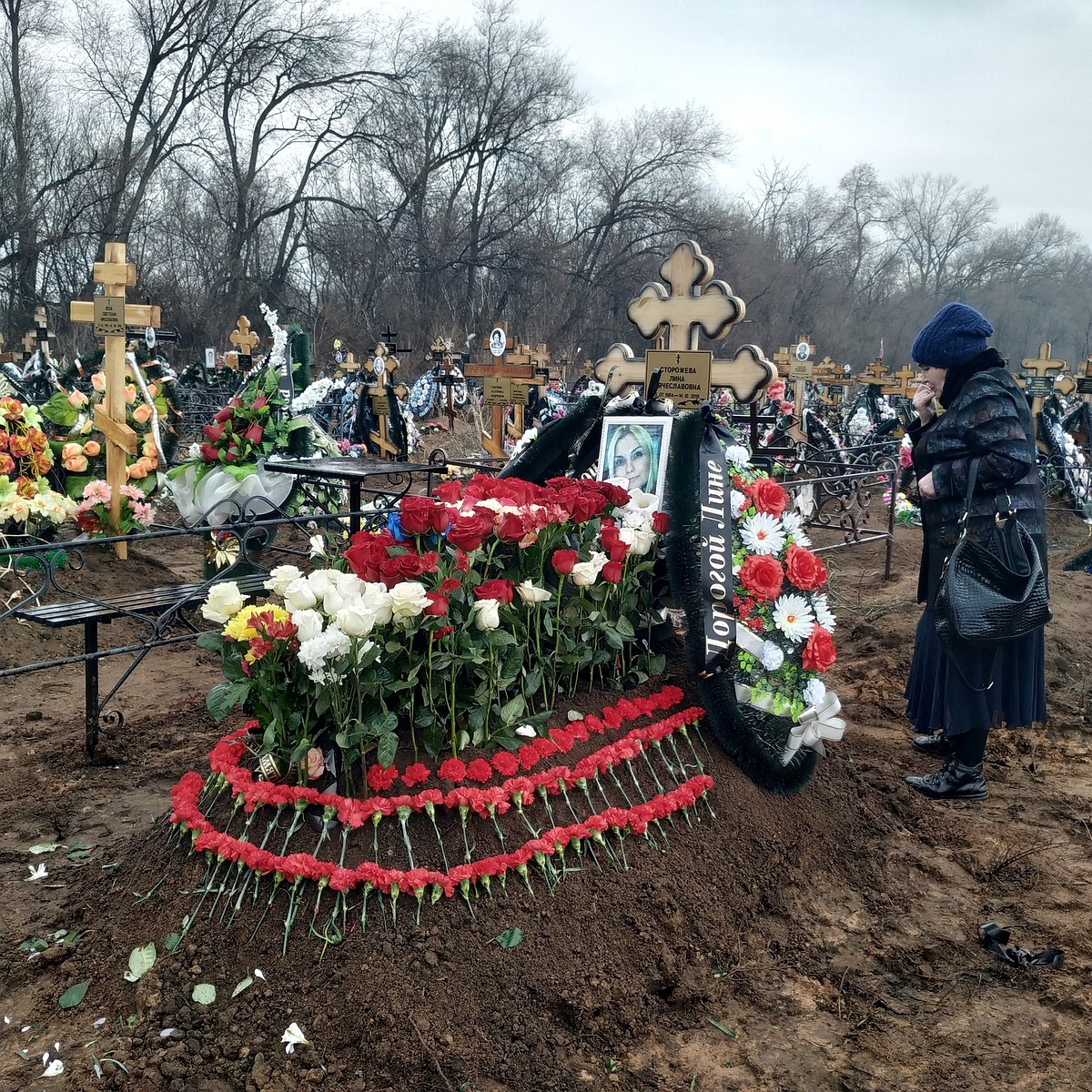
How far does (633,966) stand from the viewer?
2467 millimetres

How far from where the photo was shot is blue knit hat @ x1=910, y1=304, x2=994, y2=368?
11.8 ft

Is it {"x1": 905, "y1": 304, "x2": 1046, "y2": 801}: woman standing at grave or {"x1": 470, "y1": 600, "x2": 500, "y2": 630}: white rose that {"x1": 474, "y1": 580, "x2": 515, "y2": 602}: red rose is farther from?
{"x1": 905, "y1": 304, "x2": 1046, "y2": 801}: woman standing at grave

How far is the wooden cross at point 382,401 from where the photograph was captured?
1456cm

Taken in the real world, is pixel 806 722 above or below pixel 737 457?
below

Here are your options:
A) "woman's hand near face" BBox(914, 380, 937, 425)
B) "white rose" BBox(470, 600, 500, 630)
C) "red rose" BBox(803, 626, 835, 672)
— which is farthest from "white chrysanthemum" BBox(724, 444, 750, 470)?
"white rose" BBox(470, 600, 500, 630)

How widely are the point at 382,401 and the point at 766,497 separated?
1191cm

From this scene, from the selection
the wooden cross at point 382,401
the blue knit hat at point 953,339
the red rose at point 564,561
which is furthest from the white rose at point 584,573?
the wooden cross at point 382,401

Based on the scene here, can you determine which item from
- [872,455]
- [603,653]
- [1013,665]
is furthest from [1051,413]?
[603,653]

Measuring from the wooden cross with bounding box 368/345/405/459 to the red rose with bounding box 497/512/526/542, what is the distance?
11941 mm

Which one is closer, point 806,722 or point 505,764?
point 505,764

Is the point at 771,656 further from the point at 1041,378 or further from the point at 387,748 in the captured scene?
the point at 1041,378

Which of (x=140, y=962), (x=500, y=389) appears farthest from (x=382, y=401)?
(x=140, y=962)

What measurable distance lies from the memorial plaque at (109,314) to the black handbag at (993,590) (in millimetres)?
5722

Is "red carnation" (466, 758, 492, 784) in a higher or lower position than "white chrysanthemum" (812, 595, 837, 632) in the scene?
lower
